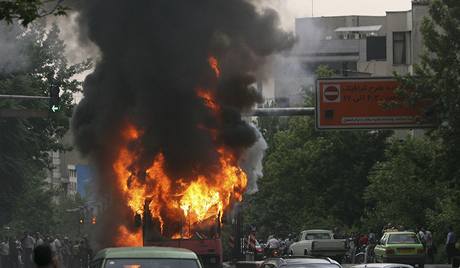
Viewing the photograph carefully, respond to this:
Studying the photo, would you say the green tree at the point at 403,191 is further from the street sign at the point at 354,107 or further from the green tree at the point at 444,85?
the green tree at the point at 444,85

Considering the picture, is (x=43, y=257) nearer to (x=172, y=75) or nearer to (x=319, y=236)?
(x=172, y=75)

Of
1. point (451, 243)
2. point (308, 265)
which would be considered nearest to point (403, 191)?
point (451, 243)

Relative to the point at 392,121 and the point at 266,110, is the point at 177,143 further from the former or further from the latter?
the point at 392,121

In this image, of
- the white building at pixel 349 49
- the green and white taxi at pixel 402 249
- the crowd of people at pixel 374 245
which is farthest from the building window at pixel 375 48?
the green and white taxi at pixel 402 249

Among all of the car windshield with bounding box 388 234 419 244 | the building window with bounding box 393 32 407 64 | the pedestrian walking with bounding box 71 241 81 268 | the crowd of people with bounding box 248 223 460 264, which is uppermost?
the building window with bounding box 393 32 407 64

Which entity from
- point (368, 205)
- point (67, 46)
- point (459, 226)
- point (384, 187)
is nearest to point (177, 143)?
point (67, 46)

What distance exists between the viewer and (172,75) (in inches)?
1423

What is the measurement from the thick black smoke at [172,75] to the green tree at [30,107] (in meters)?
7.27

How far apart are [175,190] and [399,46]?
1698 inches

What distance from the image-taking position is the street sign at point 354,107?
38.8m

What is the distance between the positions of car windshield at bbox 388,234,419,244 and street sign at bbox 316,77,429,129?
4.50 metres

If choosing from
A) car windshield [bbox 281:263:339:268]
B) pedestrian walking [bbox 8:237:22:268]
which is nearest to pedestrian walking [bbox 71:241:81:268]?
pedestrian walking [bbox 8:237:22:268]

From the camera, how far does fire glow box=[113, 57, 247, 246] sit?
3278 centimetres

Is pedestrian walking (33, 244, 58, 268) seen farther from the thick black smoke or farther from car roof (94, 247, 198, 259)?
the thick black smoke
